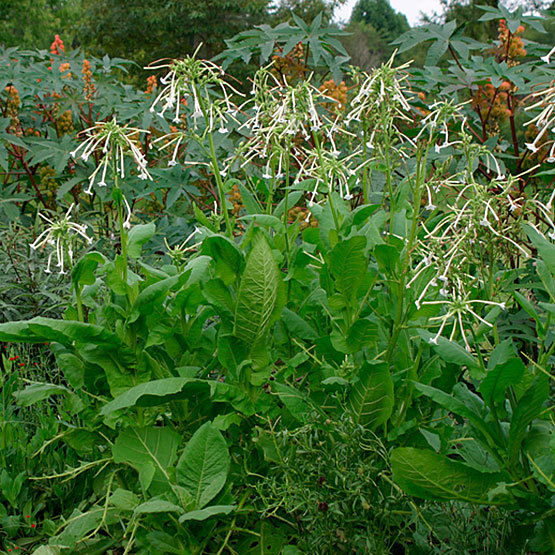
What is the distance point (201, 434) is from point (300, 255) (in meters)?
0.66

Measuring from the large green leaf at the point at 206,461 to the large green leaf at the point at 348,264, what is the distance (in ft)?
1.79

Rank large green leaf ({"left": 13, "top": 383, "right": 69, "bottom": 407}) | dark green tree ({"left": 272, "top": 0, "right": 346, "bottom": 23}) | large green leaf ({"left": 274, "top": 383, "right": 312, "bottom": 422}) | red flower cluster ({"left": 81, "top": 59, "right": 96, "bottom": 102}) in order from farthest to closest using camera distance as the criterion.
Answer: dark green tree ({"left": 272, "top": 0, "right": 346, "bottom": 23}) → red flower cluster ({"left": 81, "top": 59, "right": 96, "bottom": 102}) → large green leaf ({"left": 13, "top": 383, "right": 69, "bottom": 407}) → large green leaf ({"left": 274, "top": 383, "right": 312, "bottom": 422})

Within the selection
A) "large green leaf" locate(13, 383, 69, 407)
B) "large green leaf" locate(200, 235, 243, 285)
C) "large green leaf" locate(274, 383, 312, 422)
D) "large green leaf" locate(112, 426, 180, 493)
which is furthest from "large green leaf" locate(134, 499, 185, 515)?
"large green leaf" locate(200, 235, 243, 285)

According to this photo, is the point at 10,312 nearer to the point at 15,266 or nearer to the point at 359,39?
the point at 15,266

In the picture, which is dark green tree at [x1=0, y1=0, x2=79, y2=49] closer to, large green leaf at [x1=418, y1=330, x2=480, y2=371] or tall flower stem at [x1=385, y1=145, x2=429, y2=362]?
tall flower stem at [x1=385, y1=145, x2=429, y2=362]

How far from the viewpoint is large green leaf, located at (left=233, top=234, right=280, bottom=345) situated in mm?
1796

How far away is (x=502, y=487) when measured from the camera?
146 cm

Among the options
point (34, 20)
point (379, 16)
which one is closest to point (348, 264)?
point (34, 20)

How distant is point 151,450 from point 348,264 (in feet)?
2.70

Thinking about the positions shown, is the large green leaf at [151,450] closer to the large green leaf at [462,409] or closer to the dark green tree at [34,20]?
the large green leaf at [462,409]

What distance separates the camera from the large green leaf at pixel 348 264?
1680 millimetres

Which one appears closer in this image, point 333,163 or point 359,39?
point 333,163

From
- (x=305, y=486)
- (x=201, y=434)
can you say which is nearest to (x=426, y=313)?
(x=305, y=486)

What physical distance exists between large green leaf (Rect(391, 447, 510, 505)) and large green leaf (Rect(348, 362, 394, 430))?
211 millimetres
